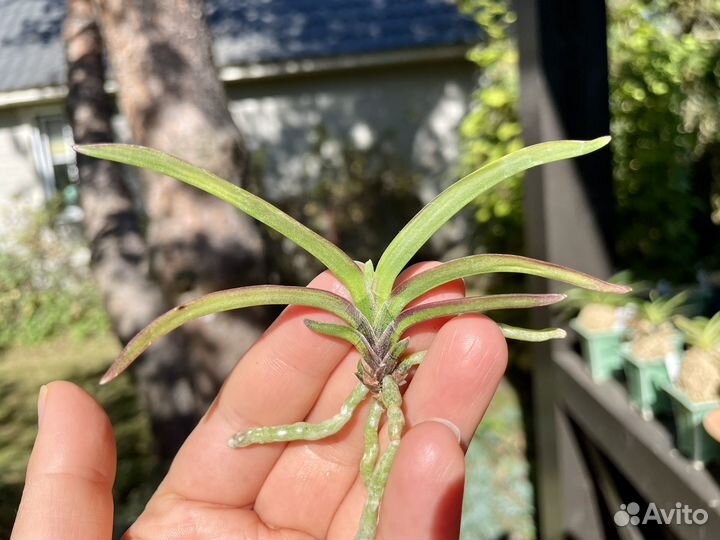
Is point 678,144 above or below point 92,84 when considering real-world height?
below

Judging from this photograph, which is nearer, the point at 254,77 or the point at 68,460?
the point at 68,460

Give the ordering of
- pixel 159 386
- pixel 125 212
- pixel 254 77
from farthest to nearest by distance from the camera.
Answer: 1. pixel 254 77
2. pixel 125 212
3. pixel 159 386

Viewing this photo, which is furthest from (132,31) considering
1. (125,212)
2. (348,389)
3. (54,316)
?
(54,316)

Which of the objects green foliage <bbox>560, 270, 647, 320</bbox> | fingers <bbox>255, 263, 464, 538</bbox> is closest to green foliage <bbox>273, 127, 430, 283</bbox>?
green foliage <bbox>560, 270, 647, 320</bbox>

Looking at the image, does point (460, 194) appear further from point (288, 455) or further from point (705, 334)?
point (705, 334)

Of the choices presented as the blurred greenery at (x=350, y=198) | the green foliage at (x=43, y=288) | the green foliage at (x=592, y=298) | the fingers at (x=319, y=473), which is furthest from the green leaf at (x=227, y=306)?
the green foliage at (x=43, y=288)

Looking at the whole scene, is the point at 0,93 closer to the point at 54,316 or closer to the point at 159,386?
the point at 54,316

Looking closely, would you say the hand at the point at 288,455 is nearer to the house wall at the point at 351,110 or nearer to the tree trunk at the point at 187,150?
the tree trunk at the point at 187,150
